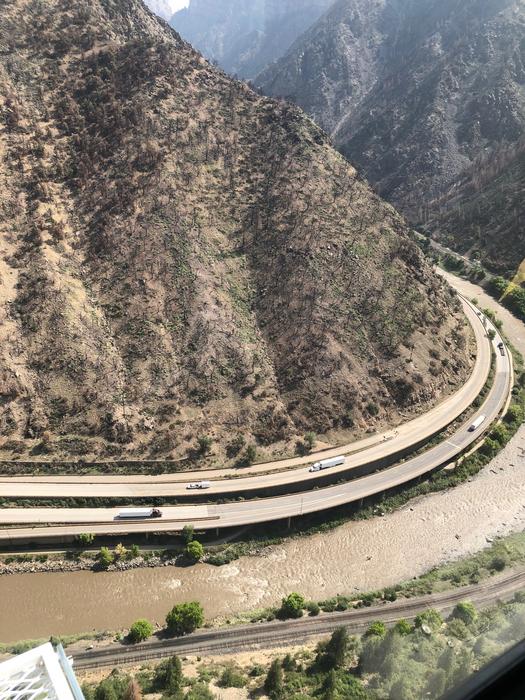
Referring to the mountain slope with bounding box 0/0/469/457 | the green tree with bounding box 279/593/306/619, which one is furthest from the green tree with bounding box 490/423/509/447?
the green tree with bounding box 279/593/306/619

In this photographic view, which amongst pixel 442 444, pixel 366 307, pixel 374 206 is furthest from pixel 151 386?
pixel 374 206

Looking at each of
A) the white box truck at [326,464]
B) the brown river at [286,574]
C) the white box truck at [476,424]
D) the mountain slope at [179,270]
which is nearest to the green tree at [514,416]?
the white box truck at [476,424]

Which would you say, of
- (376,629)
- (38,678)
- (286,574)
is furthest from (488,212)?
(38,678)

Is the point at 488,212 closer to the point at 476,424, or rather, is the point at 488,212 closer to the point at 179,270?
the point at 476,424

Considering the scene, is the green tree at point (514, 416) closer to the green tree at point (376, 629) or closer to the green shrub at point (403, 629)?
the green tree at point (376, 629)

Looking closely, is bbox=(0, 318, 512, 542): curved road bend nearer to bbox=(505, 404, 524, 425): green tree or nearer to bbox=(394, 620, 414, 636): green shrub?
bbox=(505, 404, 524, 425): green tree

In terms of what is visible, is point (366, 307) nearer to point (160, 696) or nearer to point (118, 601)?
point (118, 601)
